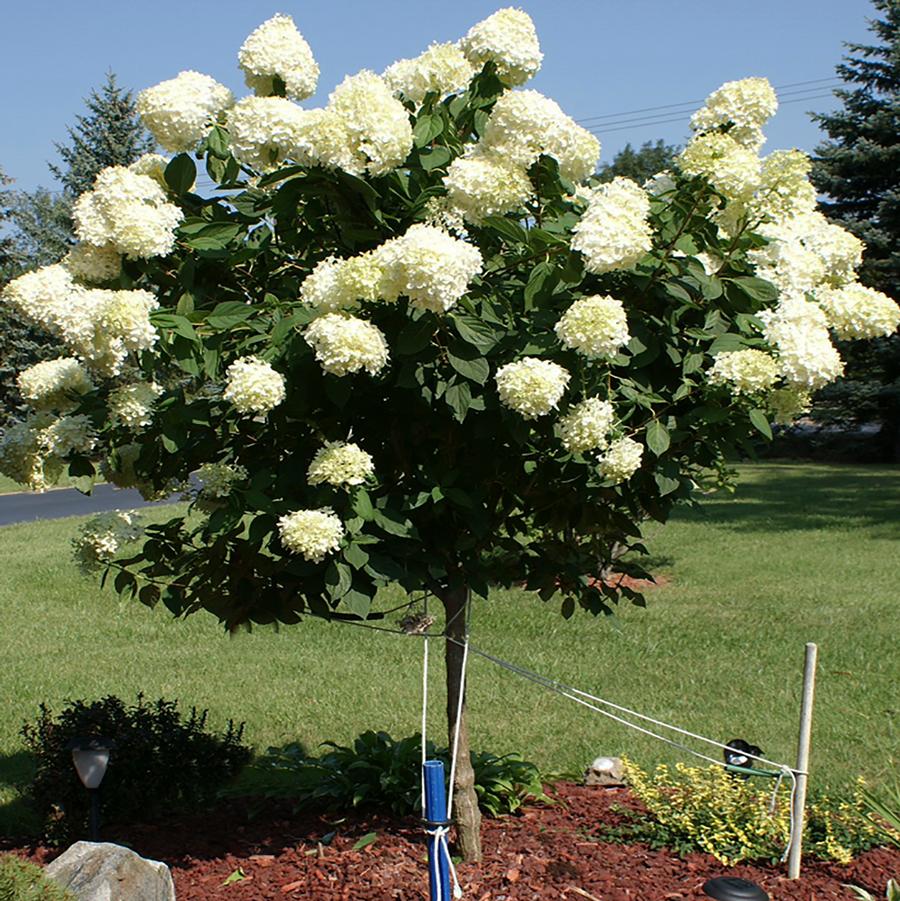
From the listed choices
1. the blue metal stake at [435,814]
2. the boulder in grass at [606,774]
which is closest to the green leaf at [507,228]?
the blue metal stake at [435,814]

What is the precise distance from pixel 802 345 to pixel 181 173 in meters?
1.69

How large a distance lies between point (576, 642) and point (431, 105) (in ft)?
18.2

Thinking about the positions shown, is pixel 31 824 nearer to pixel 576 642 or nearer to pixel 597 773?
pixel 597 773

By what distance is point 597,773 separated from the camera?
187 inches

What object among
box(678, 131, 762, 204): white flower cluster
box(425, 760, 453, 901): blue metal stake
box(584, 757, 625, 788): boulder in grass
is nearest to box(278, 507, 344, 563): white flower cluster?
box(425, 760, 453, 901): blue metal stake

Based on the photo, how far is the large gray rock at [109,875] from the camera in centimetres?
330

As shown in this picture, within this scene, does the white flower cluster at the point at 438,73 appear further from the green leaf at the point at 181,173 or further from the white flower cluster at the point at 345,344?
the white flower cluster at the point at 345,344

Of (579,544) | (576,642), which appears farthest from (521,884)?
(576,642)

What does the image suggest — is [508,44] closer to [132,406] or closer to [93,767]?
[132,406]

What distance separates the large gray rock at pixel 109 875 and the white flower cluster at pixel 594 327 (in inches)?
81.0

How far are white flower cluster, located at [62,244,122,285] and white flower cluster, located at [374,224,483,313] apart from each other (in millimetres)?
785

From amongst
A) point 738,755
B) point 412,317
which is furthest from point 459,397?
point 738,755

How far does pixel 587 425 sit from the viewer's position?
9.06 ft

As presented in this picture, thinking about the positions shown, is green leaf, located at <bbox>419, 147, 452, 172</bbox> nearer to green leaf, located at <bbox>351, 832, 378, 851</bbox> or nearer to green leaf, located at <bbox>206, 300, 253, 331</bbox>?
green leaf, located at <bbox>206, 300, 253, 331</bbox>
